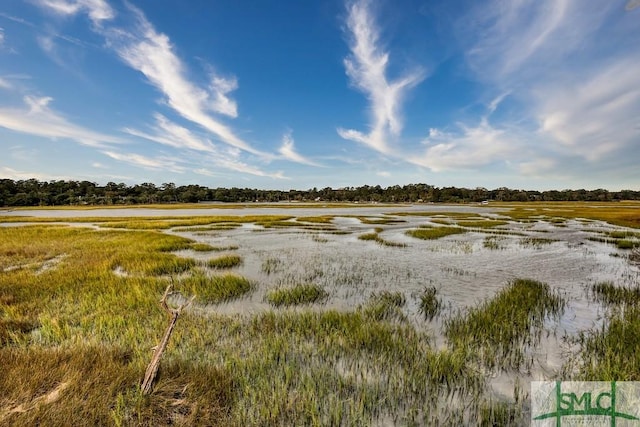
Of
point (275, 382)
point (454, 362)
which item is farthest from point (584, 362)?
point (275, 382)

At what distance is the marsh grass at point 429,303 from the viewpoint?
9.39 meters

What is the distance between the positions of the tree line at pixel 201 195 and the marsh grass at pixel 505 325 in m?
172

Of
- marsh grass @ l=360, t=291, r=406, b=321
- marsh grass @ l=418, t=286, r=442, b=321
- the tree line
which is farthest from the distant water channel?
the tree line

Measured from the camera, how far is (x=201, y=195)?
6752 inches

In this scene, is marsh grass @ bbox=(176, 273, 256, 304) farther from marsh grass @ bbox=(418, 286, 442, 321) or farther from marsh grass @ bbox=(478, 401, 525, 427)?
marsh grass @ bbox=(478, 401, 525, 427)

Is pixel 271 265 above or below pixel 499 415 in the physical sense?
below

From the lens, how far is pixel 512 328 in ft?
26.3

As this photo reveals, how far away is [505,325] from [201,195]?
591ft

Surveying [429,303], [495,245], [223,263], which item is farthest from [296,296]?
[495,245]

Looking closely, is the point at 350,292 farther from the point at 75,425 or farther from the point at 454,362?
the point at 75,425

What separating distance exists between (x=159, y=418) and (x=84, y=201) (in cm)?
18308

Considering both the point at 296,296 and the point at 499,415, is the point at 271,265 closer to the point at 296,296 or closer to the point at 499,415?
the point at 296,296

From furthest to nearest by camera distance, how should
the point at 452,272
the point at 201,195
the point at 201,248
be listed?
the point at 201,195 → the point at 201,248 → the point at 452,272

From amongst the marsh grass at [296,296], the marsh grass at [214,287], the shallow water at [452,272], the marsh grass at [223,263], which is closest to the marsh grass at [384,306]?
the shallow water at [452,272]
